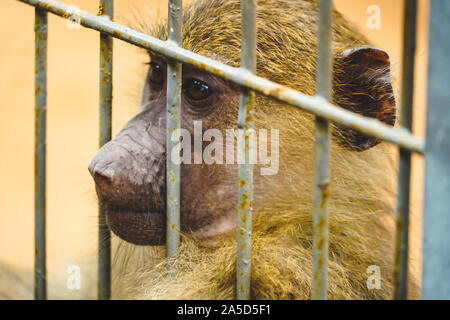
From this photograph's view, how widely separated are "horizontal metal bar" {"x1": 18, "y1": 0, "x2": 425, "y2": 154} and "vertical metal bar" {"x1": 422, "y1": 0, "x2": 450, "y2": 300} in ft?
0.13

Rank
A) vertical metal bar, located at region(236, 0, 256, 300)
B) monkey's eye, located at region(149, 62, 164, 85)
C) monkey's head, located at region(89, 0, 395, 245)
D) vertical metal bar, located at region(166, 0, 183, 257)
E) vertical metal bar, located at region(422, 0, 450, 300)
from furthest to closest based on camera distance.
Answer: monkey's eye, located at region(149, 62, 164, 85) → monkey's head, located at region(89, 0, 395, 245) → vertical metal bar, located at region(166, 0, 183, 257) → vertical metal bar, located at region(236, 0, 256, 300) → vertical metal bar, located at region(422, 0, 450, 300)

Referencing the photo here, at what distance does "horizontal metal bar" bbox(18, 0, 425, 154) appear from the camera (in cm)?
107

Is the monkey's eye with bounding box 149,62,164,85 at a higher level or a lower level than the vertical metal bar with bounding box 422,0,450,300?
higher

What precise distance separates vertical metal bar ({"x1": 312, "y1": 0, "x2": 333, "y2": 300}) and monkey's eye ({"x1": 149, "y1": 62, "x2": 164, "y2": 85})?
1245 millimetres

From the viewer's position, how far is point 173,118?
5.34 ft

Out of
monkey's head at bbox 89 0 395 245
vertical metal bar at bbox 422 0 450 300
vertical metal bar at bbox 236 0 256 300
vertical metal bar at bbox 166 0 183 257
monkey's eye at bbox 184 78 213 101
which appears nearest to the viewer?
vertical metal bar at bbox 422 0 450 300

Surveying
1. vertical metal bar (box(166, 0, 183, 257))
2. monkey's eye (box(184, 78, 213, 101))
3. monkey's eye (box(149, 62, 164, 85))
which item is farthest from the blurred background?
vertical metal bar (box(166, 0, 183, 257))

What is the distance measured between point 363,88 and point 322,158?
997 millimetres

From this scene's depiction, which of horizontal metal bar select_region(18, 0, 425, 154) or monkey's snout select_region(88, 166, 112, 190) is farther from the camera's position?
monkey's snout select_region(88, 166, 112, 190)

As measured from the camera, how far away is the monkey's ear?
2035 millimetres

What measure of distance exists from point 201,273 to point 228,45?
3.09 feet

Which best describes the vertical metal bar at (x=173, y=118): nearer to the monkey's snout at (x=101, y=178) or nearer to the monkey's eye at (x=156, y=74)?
the monkey's snout at (x=101, y=178)

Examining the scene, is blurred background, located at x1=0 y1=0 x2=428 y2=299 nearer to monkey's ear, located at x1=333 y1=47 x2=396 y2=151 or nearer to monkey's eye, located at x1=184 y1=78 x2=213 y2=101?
monkey's eye, located at x1=184 y1=78 x2=213 y2=101
